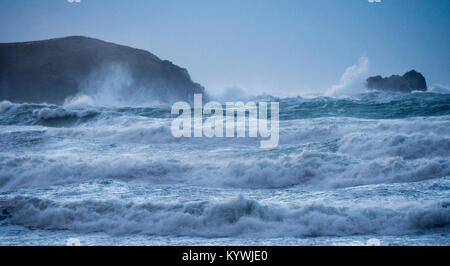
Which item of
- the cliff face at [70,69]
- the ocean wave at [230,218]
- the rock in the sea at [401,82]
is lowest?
the ocean wave at [230,218]

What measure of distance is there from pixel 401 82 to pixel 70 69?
127ft

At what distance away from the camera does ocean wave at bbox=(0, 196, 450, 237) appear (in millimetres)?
4759

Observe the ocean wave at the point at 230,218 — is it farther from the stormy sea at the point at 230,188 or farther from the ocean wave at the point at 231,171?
the ocean wave at the point at 231,171

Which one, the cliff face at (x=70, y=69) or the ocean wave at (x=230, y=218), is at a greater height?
the cliff face at (x=70, y=69)

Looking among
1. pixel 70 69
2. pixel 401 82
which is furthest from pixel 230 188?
pixel 70 69

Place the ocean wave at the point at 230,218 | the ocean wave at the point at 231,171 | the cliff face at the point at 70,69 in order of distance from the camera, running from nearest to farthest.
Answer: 1. the ocean wave at the point at 230,218
2. the ocean wave at the point at 231,171
3. the cliff face at the point at 70,69

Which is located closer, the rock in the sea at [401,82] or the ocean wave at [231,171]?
the ocean wave at [231,171]

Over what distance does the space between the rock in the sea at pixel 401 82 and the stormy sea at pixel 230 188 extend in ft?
65.0

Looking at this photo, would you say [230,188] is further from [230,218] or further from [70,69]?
[70,69]

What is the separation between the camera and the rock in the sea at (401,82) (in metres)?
30.4

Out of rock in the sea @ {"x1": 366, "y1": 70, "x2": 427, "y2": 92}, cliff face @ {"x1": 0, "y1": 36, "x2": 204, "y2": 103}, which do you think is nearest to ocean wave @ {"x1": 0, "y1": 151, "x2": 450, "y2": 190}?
rock in the sea @ {"x1": 366, "y1": 70, "x2": 427, "y2": 92}

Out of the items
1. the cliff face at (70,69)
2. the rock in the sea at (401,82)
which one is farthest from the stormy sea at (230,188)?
Answer: the cliff face at (70,69)

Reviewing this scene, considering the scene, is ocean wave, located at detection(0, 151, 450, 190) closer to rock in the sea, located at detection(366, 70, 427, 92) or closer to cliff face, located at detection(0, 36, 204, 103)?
rock in the sea, located at detection(366, 70, 427, 92)
